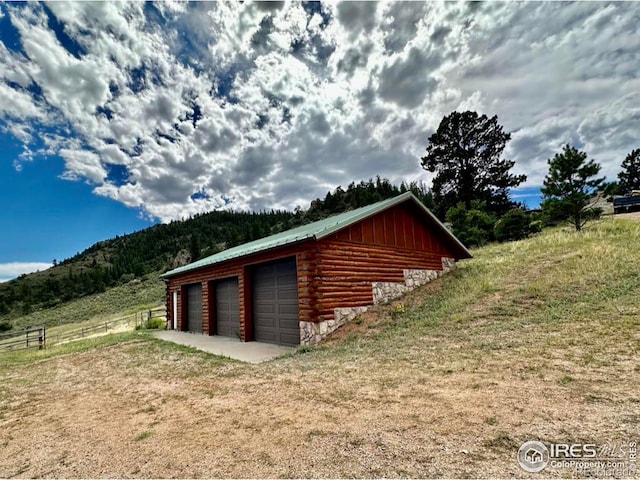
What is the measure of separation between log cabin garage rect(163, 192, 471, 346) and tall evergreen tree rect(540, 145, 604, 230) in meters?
8.83

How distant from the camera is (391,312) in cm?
1162

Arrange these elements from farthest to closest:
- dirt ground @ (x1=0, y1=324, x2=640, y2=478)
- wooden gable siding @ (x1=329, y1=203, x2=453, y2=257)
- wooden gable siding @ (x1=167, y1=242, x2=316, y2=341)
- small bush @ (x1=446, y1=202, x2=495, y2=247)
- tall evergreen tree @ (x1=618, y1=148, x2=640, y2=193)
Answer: tall evergreen tree @ (x1=618, y1=148, x2=640, y2=193), small bush @ (x1=446, y1=202, x2=495, y2=247), wooden gable siding @ (x1=329, y1=203, x2=453, y2=257), wooden gable siding @ (x1=167, y1=242, x2=316, y2=341), dirt ground @ (x1=0, y1=324, x2=640, y2=478)

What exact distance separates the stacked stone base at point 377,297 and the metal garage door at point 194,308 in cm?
926

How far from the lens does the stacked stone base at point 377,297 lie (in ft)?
33.2

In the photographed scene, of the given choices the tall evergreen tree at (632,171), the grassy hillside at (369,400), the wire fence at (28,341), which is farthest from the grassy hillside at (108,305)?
the tall evergreen tree at (632,171)

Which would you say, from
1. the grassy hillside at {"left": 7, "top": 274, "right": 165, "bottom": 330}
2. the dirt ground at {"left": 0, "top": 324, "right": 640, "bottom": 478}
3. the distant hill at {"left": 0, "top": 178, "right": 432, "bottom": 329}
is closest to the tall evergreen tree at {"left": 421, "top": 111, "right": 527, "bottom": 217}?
the distant hill at {"left": 0, "top": 178, "right": 432, "bottom": 329}

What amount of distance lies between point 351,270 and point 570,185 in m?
17.6

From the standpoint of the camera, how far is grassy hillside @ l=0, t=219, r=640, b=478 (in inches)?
129

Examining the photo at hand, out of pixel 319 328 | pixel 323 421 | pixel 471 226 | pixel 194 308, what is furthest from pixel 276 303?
pixel 471 226

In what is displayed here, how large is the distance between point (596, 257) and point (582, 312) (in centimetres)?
596

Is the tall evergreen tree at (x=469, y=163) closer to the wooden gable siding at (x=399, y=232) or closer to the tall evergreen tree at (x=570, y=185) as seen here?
the tall evergreen tree at (x=570, y=185)

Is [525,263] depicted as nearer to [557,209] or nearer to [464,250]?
[464,250]

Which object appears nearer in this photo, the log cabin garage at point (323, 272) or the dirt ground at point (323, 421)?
the dirt ground at point (323, 421)

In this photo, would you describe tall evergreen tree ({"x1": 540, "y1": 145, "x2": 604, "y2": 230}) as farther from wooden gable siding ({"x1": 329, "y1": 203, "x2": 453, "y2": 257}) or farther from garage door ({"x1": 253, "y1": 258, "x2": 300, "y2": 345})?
garage door ({"x1": 253, "y1": 258, "x2": 300, "y2": 345})
